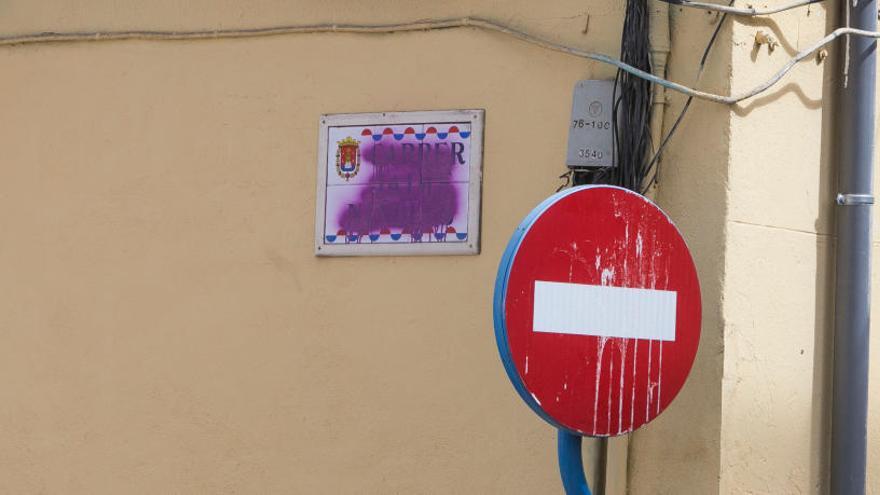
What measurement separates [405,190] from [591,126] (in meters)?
0.77

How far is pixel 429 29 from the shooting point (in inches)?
215

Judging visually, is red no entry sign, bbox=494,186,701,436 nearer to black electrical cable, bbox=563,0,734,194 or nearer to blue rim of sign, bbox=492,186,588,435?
blue rim of sign, bbox=492,186,588,435

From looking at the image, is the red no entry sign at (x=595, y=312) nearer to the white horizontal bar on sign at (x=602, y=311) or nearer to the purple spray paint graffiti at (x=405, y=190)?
the white horizontal bar on sign at (x=602, y=311)

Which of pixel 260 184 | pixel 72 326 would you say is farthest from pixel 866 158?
pixel 72 326

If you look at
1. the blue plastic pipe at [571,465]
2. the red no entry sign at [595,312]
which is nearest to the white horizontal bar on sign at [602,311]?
the red no entry sign at [595,312]

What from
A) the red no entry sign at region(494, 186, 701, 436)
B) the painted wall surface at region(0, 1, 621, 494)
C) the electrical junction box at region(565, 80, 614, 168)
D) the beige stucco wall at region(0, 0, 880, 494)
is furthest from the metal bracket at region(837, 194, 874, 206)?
the red no entry sign at region(494, 186, 701, 436)

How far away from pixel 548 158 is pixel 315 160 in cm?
92

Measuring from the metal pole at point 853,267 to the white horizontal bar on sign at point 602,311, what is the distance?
1.29 meters

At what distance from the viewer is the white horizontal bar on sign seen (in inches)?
151

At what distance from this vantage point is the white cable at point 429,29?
16.3 ft

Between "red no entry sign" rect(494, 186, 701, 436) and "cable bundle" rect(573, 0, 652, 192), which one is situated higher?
"cable bundle" rect(573, 0, 652, 192)

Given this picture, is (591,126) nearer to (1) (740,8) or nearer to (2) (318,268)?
(1) (740,8)

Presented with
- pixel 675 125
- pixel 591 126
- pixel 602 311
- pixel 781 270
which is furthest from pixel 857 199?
pixel 602 311

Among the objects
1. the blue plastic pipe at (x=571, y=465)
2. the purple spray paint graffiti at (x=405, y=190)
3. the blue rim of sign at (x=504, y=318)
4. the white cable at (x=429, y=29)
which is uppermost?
the white cable at (x=429, y=29)
